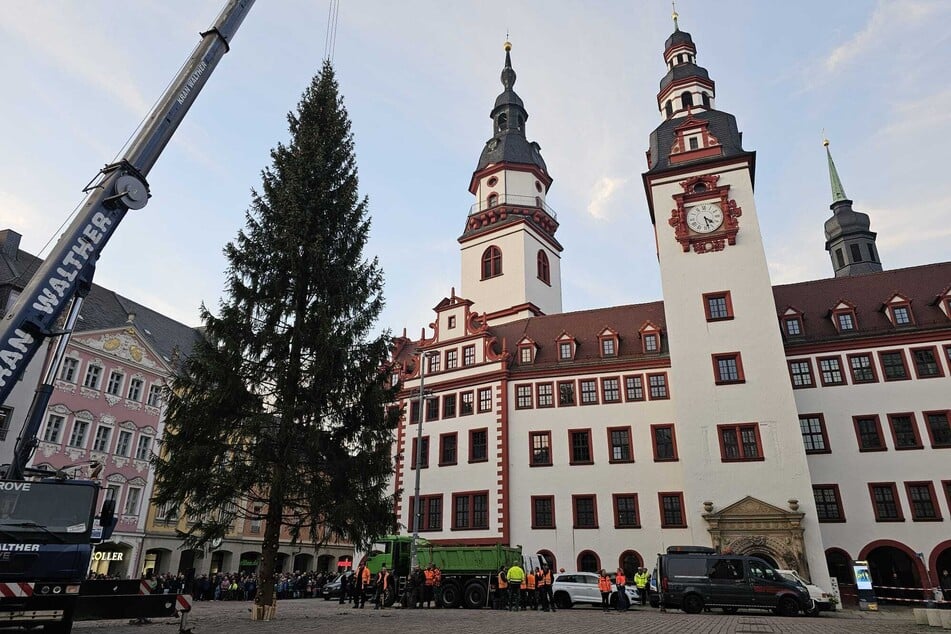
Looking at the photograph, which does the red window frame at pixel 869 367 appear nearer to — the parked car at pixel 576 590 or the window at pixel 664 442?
the window at pixel 664 442

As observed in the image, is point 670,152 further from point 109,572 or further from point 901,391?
point 109,572

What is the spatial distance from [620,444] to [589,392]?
11.6ft

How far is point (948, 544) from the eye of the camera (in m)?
28.6

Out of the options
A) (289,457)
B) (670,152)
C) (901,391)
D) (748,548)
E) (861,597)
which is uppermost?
(670,152)

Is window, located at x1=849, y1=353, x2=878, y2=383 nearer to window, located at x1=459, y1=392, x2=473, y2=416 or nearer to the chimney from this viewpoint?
window, located at x1=459, y1=392, x2=473, y2=416

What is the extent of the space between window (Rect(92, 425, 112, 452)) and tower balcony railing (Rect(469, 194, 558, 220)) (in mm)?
31832

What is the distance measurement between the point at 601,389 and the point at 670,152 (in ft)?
50.3

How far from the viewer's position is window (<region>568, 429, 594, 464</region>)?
35.1 meters

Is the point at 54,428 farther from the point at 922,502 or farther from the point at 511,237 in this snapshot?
the point at 922,502

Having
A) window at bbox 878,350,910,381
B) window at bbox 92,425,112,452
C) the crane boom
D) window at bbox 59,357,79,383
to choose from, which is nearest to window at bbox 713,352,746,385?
window at bbox 878,350,910,381

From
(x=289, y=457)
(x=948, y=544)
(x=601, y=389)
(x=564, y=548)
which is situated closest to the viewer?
(x=289, y=457)

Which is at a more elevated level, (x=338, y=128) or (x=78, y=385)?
(x=338, y=128)

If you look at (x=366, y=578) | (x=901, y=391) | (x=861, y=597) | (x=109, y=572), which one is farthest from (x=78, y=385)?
(x=901, y=391)

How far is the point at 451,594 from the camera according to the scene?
24.6 metres
